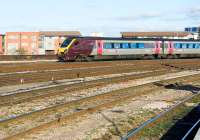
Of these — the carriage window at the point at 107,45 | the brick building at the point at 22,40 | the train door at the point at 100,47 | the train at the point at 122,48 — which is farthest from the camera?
the brick building at the point at 22,40

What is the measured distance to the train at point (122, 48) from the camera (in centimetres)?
4200

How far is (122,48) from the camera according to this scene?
155ft

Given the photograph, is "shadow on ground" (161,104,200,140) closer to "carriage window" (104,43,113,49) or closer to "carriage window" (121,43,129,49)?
"carriage window" (104,43,113,49)

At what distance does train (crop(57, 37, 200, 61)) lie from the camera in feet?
138

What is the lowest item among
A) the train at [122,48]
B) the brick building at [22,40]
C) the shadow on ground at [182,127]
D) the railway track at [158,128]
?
the shadow on ground at [182,127]

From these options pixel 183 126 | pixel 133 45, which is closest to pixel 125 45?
pixel 133 45

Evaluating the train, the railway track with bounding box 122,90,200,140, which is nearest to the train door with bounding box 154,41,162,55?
the train

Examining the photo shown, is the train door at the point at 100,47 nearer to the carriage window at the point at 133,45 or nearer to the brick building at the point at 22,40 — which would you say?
the carriage window at the point at 133,45

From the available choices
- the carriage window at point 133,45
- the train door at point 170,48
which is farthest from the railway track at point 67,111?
the train door at point 170,48

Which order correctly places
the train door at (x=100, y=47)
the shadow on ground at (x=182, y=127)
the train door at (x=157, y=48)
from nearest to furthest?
1. the shadow on ground at (x=182, y=127)
2. the train door at (x=100, y=47)
3. the train door at (x=157, y=48)

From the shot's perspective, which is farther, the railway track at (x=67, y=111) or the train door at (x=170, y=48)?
the train door at (x=170, y=48)

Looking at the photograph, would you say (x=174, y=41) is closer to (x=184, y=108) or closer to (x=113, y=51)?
(x=113, y=51)

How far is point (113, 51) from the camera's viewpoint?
46219 millimetres

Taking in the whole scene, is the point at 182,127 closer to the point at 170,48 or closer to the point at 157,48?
the point at 157,48
